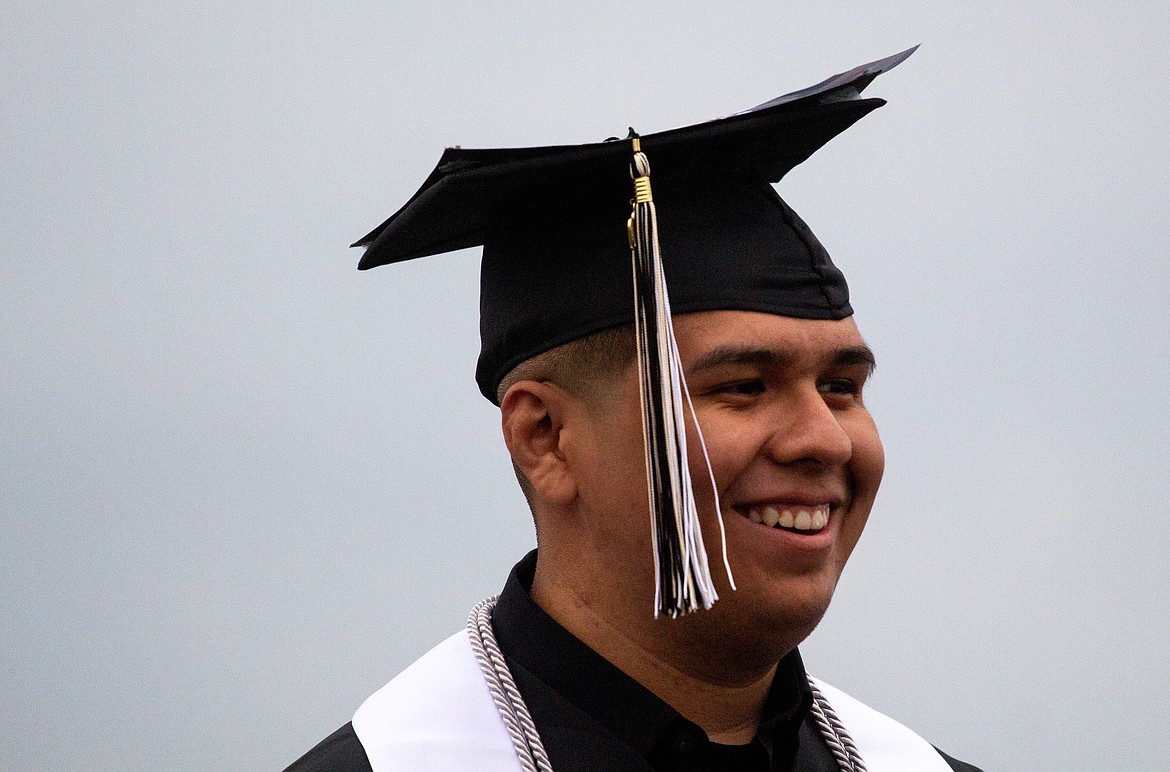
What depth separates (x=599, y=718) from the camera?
63.6 inches

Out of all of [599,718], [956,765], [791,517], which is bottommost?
[956,765]

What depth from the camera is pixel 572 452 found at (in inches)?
63.9

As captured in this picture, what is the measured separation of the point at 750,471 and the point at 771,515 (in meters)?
0.05

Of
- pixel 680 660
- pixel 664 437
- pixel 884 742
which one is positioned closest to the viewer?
pixel 664 437

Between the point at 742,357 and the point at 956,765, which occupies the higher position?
the point at 742,357

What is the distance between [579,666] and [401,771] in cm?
21

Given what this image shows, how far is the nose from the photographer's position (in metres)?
1.55

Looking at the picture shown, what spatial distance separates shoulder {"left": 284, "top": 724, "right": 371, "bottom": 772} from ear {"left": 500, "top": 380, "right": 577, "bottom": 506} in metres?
0.33

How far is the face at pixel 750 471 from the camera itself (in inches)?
60.8

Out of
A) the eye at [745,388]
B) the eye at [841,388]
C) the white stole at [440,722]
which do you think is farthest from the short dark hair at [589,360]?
the white stole at [440,722]

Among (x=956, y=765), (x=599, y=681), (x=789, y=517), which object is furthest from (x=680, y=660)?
(x=956, y=765)

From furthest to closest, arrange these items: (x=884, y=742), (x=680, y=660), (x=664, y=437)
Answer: (x=884, y=742) < (x=680, y=660) < (x=664, y=437)

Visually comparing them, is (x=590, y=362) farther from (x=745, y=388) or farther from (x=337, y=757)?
(x=337, y=757)

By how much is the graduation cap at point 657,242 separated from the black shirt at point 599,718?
149 millimetres
